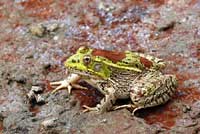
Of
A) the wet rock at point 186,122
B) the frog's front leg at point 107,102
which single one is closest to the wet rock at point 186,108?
the wet rock at point 186,122

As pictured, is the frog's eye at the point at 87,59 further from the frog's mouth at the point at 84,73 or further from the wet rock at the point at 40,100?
the wet rock at the point at 40,100

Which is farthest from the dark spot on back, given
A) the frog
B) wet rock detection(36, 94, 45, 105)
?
wet rock detection(36, 94, 45, 105)

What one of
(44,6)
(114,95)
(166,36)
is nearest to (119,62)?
(114,95)

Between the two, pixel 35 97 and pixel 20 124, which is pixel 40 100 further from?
pixel 20 124

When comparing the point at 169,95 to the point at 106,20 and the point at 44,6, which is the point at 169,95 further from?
the point at 44,6

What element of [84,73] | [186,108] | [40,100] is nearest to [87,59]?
[84,73]

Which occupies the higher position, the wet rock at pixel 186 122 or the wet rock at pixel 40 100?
the wet rock at pixel 40 100

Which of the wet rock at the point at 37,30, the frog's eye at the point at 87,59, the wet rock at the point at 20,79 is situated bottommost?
the wet rock at the point at 20,79

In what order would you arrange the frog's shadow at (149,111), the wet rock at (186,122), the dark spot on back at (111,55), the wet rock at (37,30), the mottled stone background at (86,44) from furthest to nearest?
1. the wet rock at (37,30)
2. the dark spot on back at (111,55)
3. the frog's shadow at (149,111)
4. the mottled stone background at (86,44)
5. the wet rock at (186,122)
